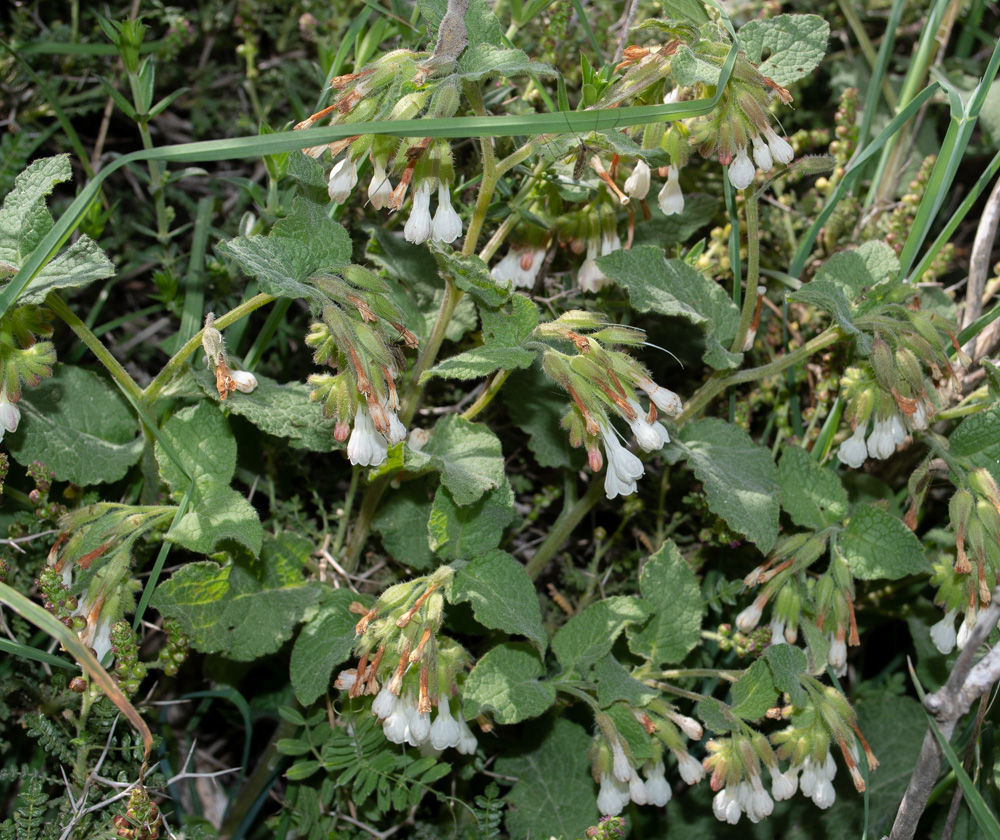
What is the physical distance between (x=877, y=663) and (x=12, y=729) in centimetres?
213

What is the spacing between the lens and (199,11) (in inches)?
97.8

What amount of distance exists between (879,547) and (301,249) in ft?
4.09

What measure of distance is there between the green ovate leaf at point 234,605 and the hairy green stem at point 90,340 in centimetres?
35

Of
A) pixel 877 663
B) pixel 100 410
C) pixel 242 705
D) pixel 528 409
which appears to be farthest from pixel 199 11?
pixel 877 663

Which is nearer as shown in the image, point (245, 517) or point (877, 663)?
point (245, 517)

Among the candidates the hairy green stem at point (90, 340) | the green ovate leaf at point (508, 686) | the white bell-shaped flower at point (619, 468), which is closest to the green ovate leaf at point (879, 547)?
the white bell-shaped flower at point (619, 468)

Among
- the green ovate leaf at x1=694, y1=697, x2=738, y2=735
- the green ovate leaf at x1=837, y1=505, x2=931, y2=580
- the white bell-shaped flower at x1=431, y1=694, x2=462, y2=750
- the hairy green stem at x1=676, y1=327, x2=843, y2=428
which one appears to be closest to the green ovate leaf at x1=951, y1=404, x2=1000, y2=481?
the green ovate leaf at x1=837, y1=505, x2=931, y2=580

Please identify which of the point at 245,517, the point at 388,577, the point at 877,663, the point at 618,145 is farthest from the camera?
the point at 877,663

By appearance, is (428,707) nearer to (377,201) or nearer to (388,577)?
(388,577)

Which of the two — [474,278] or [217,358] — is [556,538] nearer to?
[474,278]

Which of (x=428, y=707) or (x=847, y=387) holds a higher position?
(x=847, y=387)

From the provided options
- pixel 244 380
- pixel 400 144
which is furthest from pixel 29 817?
pixel 400 144

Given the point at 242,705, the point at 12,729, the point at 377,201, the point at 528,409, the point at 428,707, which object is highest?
the point at 377,201

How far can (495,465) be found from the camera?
162 cm
